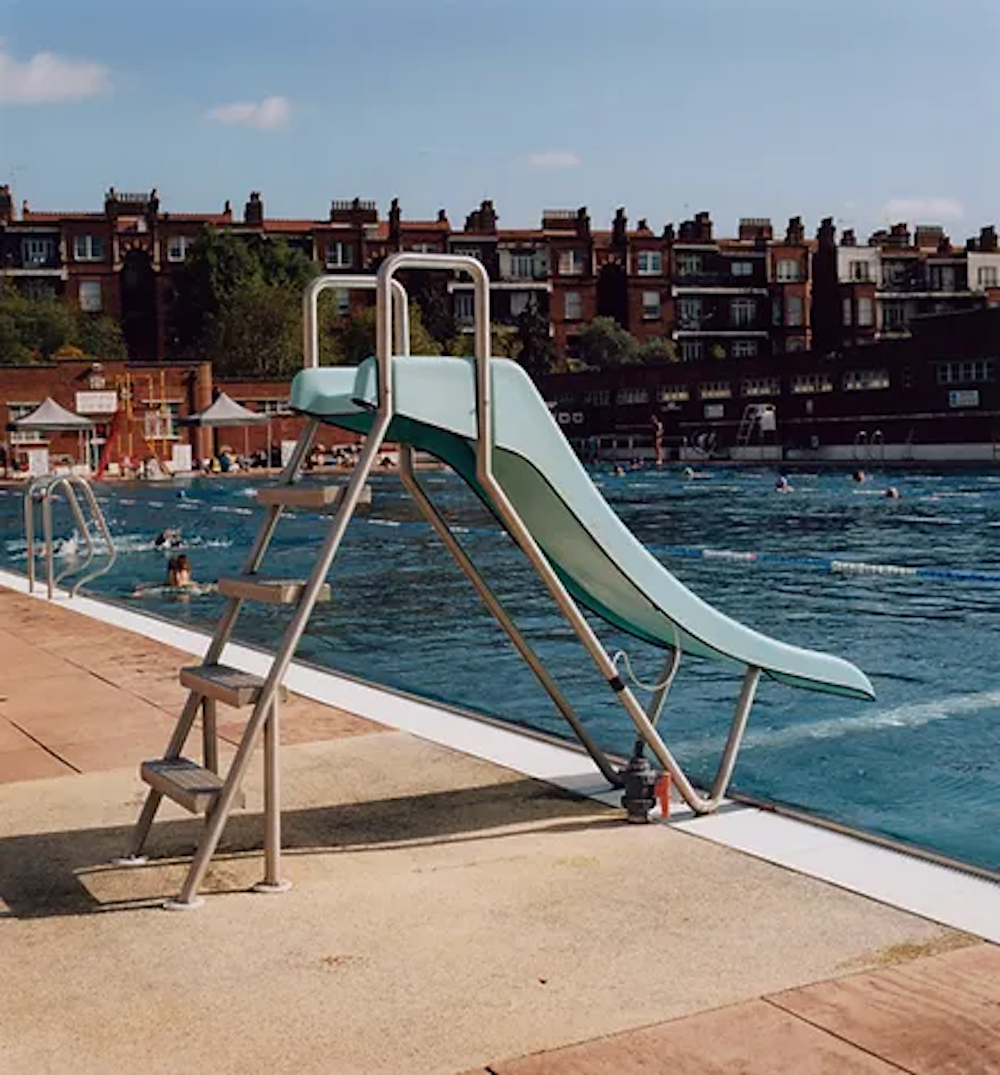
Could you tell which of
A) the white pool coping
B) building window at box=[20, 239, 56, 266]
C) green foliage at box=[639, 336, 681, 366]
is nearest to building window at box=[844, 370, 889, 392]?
green foliage at box=[639, 336, 681, 366]

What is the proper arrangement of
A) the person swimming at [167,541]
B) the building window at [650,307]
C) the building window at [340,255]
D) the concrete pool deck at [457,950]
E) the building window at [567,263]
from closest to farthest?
the concrete pool deck at [457,950] → the person swimming at [167,541] → the building window at [340,255] → the building window at [567,263] → the building window at [650,307]

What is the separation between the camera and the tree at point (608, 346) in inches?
3319

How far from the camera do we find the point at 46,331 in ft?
245

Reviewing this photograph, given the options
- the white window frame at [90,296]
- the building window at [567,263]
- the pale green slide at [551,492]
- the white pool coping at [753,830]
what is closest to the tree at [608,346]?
the building window at [567,263]

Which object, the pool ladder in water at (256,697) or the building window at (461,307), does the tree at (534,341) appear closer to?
the building window at (461,307)

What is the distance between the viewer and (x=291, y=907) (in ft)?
15.3

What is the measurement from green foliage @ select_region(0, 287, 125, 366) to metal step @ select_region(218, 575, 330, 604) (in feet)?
227

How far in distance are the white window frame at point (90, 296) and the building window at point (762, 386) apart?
38834mm

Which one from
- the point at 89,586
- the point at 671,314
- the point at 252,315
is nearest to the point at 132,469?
the point at 252,315

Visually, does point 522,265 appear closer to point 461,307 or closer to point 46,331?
point 461,307

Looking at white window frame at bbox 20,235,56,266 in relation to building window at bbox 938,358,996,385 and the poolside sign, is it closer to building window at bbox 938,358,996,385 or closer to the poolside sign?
the poolside sign

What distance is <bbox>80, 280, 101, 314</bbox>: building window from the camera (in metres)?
80.8

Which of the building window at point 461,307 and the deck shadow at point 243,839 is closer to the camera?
the deck shadow at point 243,839

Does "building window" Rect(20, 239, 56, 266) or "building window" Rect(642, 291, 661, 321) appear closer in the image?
"building window" Rect(20, 239, 56, 266)
